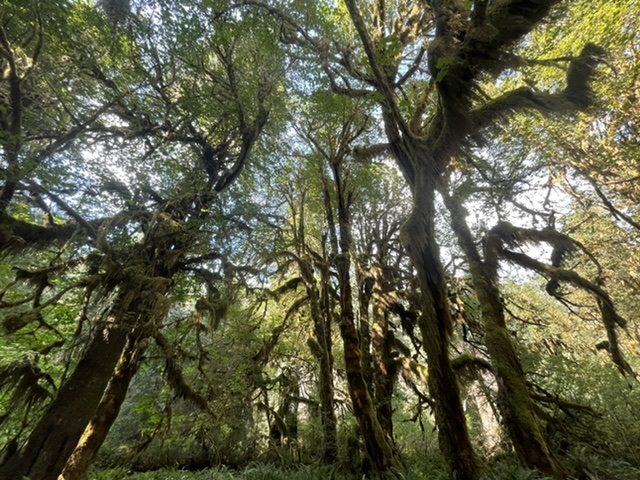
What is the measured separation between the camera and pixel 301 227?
6.95 meters

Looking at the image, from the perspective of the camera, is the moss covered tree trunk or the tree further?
the moss covered tree trunk

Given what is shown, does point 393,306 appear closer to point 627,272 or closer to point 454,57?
point 454,57

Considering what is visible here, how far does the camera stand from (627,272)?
893cm

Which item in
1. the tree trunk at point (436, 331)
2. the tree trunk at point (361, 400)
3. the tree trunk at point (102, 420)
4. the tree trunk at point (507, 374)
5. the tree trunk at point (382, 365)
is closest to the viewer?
the tree trunk at point (436, 331)

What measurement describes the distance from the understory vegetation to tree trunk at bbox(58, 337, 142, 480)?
0.03m

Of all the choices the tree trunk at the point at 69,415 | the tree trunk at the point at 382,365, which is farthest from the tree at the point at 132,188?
the tree trunk at the point at 382,365

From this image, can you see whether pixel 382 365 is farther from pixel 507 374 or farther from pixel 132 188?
pixel 132 188

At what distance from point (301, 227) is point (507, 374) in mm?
4925

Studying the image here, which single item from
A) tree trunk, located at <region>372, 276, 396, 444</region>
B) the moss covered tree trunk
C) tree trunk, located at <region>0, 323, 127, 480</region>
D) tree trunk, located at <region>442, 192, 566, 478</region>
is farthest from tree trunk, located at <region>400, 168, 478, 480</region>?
tree trunk, located at <region>0, 323, 127, 480</region>

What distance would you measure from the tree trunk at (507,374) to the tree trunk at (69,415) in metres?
6.09

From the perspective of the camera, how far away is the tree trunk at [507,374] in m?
3.72

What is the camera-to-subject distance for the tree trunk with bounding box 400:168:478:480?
3.34 m

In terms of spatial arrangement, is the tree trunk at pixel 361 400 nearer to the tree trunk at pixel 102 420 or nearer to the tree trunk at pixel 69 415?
the tree trunk at pixel 102 420

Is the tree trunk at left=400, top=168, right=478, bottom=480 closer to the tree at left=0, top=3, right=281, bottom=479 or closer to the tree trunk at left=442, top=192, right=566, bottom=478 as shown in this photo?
the tree trunk at left=442, top=192, right=566, bottom=478
